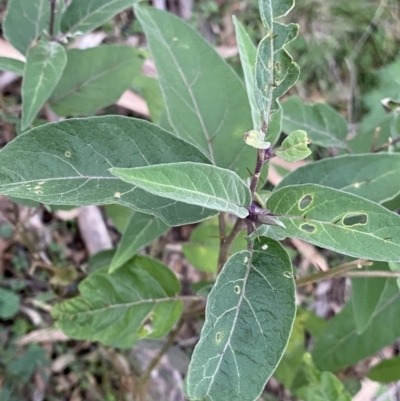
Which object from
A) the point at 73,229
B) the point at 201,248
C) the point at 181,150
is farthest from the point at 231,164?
the point at 73,229

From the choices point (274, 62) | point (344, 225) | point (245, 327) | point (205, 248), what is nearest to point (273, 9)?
point (274, 62)

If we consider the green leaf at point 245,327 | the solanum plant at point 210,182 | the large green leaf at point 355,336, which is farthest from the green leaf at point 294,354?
the green leaf at point 245,327

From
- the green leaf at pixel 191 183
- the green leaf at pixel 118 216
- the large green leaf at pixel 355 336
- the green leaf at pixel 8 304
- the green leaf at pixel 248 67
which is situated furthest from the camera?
the green leaf at pixel 8 304

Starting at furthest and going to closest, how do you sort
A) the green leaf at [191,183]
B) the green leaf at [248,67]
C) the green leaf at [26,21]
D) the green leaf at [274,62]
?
1. the green leaf at [26,21]
2. the green leaf at [248,67]
3. the green leaf at [274,62]
4. the green leaf at [191,183]

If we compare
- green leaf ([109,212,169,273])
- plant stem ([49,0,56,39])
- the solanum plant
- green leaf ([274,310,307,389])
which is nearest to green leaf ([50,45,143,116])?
the solanum plant

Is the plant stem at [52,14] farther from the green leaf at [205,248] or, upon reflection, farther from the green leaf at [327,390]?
the green leaf at [327,390]

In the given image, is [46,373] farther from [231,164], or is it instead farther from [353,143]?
[353,143]
